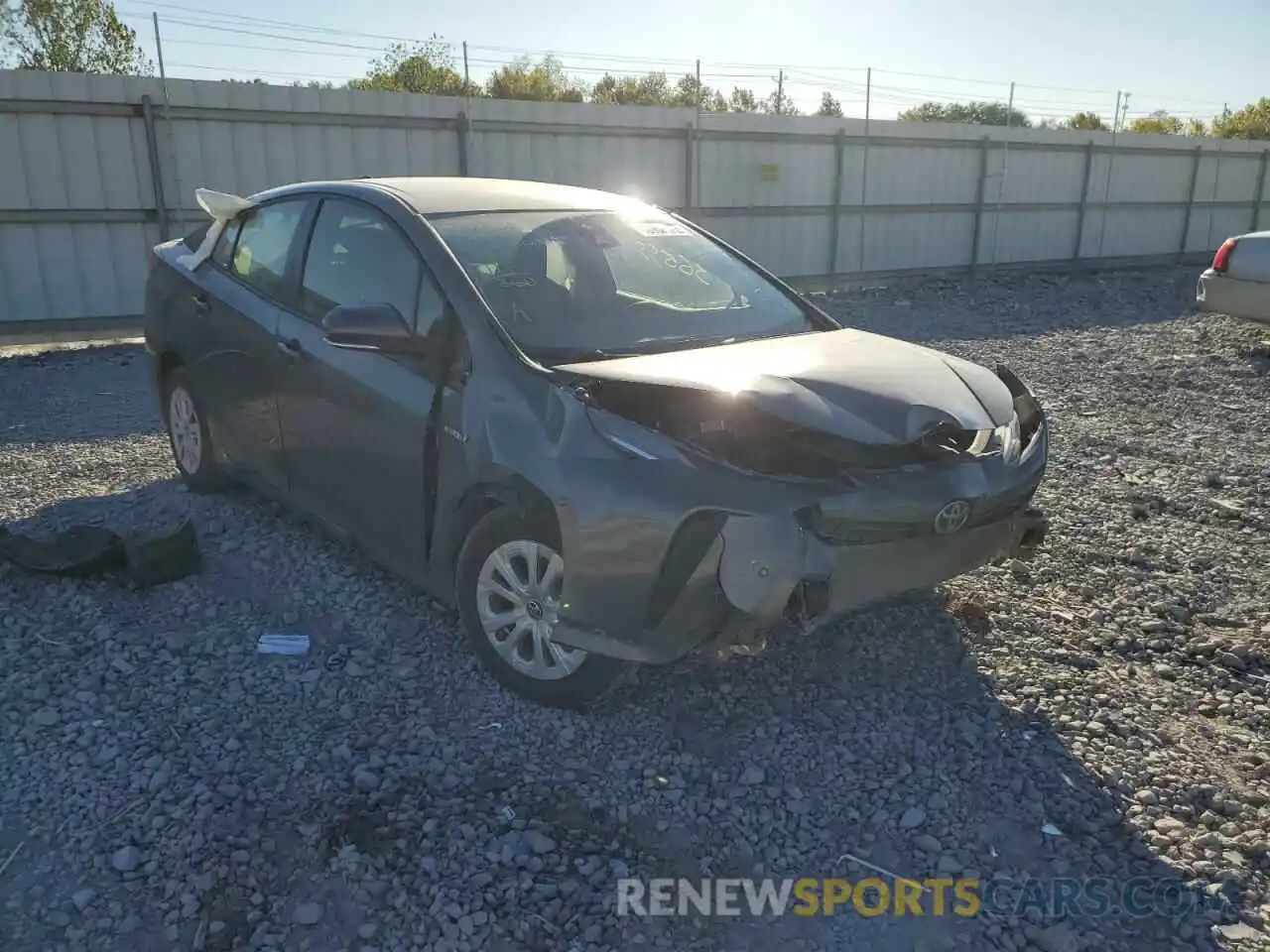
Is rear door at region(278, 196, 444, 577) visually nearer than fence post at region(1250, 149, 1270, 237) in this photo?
Yes

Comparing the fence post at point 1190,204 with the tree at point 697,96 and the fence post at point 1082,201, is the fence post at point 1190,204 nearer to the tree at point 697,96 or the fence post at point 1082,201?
the fence post at point 1082,201

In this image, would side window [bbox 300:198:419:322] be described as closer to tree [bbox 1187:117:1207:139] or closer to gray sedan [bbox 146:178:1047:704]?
gray sedan [bbox 146:178:1047:704]

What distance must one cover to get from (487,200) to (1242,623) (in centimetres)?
351

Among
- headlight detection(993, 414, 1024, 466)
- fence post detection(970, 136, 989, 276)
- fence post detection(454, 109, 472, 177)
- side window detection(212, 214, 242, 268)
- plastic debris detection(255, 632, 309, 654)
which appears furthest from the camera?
fence post detection(970, 136, 989, 276)

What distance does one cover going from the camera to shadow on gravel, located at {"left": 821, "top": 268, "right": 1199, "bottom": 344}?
1277cm

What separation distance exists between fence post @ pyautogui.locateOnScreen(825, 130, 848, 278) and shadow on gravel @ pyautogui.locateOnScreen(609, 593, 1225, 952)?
12645mm

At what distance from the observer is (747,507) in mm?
2926

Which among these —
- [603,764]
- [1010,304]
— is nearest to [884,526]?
[603,764]

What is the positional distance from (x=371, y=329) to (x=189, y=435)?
2.26 meters

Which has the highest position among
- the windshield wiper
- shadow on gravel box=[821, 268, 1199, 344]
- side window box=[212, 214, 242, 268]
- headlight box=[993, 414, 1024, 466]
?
side window box=[212, 214, 242, 268]

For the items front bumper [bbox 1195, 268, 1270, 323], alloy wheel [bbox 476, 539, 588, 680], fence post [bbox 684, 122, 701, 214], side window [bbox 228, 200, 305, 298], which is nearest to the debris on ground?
side window [bbox 228, 200, 305, 298]

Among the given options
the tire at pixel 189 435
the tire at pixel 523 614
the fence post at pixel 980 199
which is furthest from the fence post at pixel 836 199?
the tire at pixel 523 614

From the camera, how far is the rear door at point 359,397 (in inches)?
146

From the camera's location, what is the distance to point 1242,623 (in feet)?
13.7
